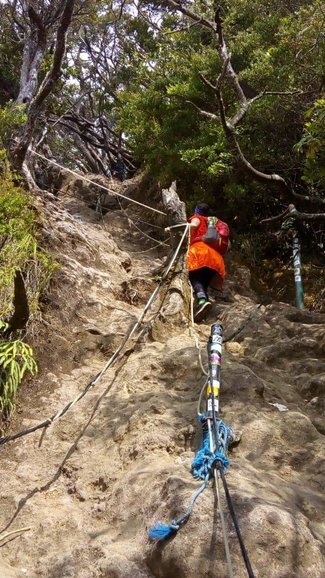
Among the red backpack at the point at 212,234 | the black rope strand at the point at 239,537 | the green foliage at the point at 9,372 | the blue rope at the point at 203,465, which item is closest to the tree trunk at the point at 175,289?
the red backpack at the point at 212,234

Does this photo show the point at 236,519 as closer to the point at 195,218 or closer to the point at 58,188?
the point at 195,218

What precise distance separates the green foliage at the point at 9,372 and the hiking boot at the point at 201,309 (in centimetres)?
249

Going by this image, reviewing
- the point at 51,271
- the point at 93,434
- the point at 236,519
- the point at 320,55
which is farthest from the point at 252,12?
the point at 236,519

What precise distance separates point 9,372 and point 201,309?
8.76 feet

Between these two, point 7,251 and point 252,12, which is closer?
point 7,251

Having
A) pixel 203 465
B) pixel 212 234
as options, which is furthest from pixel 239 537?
pixel 212 234

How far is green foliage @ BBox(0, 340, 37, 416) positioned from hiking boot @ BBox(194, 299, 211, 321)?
249 cm

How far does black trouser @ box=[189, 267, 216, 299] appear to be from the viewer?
6.39 m

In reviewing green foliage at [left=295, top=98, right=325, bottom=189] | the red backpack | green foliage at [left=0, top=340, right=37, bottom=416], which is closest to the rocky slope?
green foliage at [left=0, top=340, right=37, bottom=416]

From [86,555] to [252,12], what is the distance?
930 centimetres

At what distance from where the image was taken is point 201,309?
607cm

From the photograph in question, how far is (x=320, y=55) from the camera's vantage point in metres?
6.85

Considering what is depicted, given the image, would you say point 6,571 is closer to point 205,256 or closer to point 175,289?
point 175,289

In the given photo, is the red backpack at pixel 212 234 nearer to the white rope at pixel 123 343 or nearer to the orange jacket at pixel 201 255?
the orange jacket at pixel 201 255
